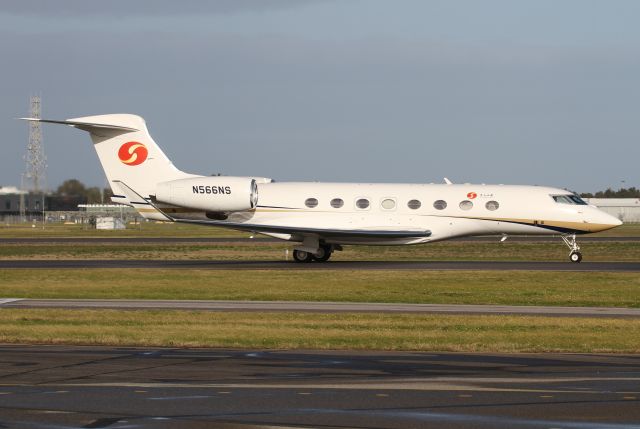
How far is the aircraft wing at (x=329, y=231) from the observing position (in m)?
38.4

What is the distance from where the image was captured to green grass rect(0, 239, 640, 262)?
148 feet

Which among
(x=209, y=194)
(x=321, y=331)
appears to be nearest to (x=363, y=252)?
(x=209, y=194)

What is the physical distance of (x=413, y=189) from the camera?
1570 inches

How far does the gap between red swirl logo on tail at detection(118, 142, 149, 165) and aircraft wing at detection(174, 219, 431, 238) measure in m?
3.56

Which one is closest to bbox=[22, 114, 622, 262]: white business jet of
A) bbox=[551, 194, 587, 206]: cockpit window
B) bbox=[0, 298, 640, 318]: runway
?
bbox=[551, 194, 587, 206]: cockpit window

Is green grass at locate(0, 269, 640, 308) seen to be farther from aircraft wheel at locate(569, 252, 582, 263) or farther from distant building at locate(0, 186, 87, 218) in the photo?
distant building at locate(0, 186, 87, 218)

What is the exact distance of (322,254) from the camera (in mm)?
40031

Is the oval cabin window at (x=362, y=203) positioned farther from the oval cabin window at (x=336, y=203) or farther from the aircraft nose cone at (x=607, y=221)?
the aircraft nose cone at (x=607, y=221)

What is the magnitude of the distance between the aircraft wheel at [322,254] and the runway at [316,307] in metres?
14.2

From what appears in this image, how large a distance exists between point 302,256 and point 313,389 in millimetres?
27215

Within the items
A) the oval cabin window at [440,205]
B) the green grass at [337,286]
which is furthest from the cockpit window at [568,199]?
the green grass at [337,286]

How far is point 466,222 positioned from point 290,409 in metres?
28.7

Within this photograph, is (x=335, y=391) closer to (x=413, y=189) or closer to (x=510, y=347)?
(x=510, y=347)

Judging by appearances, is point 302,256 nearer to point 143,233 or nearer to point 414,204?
point 414,204
